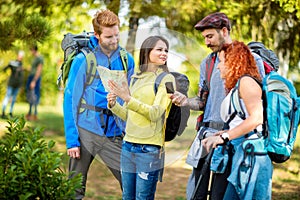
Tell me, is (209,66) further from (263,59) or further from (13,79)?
(13,79)

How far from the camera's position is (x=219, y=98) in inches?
149

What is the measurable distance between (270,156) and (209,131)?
0.51m

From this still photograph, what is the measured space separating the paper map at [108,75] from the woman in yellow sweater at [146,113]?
0.17ft

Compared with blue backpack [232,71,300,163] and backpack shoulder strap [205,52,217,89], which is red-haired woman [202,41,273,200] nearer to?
blue backpack [232,71,300,163]

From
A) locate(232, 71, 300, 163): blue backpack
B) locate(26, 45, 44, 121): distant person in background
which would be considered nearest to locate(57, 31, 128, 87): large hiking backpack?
locate(232, 71, 300, 163): blue backpack

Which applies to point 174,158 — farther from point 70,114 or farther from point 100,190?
point 100,190

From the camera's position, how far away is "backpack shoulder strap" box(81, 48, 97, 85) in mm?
3954

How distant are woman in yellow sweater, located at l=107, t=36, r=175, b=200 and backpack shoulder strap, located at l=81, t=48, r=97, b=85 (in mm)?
195

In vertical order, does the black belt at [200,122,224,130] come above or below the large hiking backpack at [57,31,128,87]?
below

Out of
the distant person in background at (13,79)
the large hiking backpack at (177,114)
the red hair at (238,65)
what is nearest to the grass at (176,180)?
the large hiking backpack at (177,114)

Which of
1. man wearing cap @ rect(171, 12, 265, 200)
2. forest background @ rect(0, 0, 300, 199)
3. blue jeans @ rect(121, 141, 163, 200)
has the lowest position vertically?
blue jeans @ rect(121, 141, 163, 200)

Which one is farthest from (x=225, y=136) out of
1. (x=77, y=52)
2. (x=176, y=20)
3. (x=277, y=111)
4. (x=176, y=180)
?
(x=176, y=20)

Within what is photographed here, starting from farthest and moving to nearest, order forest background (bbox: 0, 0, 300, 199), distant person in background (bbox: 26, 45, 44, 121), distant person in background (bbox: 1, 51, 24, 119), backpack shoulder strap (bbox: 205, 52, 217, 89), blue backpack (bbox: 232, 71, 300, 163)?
distant person in background (bbox: 26, 45, 44, 121), distant person in background (bbox: 1, 51, 24, 119), forest background (bbox: 0, 0, 300, 199), backpack shoulder strap (bbox: 205, 52, 217, 89), blue backpack (bbox: 232, 71, 300, 163)

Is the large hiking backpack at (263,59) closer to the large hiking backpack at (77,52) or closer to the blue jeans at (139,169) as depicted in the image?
the blue jeans at (139,169)
